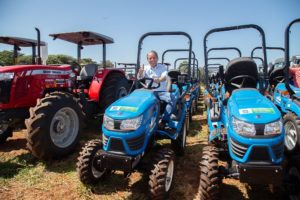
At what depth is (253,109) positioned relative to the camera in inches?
112

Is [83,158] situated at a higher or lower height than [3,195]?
higher

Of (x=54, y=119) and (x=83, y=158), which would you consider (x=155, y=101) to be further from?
(x=54, y=119)

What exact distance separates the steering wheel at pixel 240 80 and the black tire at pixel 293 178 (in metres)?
Result: 1.30

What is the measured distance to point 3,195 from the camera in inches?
132

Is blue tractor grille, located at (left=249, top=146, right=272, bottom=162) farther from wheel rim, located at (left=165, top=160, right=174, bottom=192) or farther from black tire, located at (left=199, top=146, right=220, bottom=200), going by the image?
wheel rim, located at (left=165, top=160, right=174, bottom=192)

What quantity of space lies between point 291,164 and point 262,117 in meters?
0.69

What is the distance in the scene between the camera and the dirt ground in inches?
132

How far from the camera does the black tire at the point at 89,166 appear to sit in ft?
10.9

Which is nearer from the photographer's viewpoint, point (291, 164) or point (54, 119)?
point (291, 164)

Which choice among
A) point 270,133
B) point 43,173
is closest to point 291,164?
point 270,133

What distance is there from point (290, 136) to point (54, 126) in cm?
405

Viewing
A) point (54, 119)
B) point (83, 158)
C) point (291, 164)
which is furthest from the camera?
point (54, 119)

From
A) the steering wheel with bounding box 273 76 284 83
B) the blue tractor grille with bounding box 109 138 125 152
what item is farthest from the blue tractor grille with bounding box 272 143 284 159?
the steering wheel with bounding box 273 76 284 83

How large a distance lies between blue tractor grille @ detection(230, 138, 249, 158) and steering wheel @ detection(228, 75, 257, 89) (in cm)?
122
